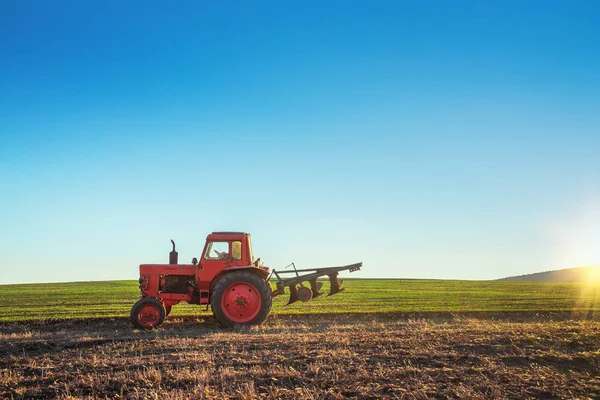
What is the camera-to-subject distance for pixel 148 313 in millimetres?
14945

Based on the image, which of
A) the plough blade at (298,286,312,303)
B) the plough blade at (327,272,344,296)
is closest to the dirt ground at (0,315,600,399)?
the plough blade at (298,286,312,303)

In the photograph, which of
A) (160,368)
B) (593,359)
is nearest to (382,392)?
(160,368)

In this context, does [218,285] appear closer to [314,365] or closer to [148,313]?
[148,313]

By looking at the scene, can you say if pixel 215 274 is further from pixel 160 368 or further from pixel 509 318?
pixel 509 318

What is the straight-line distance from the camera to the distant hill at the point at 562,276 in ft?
259

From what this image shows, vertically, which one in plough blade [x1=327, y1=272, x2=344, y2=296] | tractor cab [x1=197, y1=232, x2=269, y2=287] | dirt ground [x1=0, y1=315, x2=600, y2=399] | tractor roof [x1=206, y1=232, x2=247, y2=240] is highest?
tractor roof [x1=206, y1=232, x2=247, y2=240]

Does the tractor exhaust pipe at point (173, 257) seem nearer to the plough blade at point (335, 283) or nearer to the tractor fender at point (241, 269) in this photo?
the tractor fender at point (241, 269)

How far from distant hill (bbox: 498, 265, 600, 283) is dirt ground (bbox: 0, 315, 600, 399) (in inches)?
2926

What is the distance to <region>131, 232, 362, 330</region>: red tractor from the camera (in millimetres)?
14547

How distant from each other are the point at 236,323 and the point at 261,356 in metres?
5.43

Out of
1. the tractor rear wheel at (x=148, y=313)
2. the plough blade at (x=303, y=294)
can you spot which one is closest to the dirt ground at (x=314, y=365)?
the tractor rear wheel at (x=148, y=313)

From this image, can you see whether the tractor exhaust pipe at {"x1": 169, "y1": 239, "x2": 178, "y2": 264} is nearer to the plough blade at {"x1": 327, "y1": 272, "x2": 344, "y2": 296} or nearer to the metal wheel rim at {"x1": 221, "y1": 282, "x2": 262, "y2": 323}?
the metal wheel rim at {"x1": 221, "y1": 282, "x2": 262, "y2": 323}

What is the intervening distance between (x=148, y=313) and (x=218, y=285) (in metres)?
2.54

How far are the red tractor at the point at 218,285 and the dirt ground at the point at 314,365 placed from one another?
1.85 m
